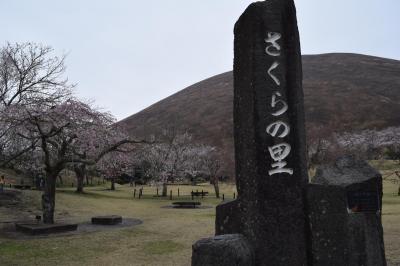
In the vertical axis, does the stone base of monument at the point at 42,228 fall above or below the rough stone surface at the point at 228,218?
below

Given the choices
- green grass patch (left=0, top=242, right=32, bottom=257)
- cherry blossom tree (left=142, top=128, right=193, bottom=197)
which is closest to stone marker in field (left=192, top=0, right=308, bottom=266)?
green grass patch (left=0, top=242, right=32, bottom=257)

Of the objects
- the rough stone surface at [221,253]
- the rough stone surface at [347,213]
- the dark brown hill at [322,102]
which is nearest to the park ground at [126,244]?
the rough stone surface at [347,213]

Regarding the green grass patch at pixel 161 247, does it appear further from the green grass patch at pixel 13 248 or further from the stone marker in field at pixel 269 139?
the stone marker in field at pixel 269 139

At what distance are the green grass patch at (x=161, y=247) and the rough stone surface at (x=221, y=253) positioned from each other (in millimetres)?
6963

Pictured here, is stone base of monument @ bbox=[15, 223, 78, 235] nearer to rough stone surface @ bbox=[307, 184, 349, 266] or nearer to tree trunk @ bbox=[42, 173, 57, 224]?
tree trunk @ bbox=[42, 173, 57, 224]

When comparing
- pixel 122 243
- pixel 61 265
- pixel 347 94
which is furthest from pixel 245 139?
pixel 347 94

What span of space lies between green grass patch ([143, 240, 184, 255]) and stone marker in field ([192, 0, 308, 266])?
6.17 metres

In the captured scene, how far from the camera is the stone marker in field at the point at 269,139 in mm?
5715

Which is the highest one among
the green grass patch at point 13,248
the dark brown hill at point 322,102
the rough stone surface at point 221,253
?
the dark brown hill at point 322,102

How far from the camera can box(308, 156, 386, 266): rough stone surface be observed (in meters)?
5.71

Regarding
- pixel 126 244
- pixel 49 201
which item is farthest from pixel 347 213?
pixel 49 201

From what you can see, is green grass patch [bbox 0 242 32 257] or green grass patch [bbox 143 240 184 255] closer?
green grass patch [bbox 0 242 32 257]

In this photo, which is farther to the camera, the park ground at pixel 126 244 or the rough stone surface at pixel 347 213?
the park ground at pixel 126 244

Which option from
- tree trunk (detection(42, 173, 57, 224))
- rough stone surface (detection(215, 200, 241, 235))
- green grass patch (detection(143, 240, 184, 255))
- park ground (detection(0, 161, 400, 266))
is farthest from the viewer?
tree trunk (detection(42, 173, 57, 224))
